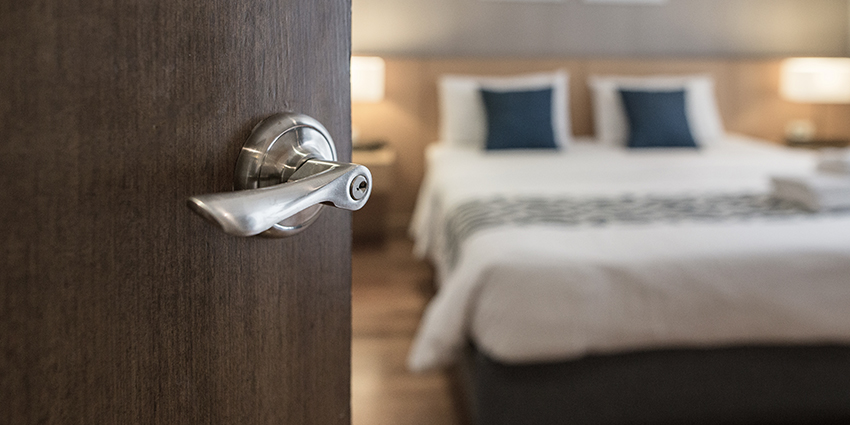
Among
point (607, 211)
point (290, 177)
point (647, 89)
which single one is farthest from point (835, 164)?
point (290, 177)

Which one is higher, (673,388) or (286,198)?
(286,198)

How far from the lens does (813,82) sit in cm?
418

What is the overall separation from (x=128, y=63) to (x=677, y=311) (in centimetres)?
156

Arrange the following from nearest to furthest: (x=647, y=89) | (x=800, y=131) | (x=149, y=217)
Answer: (x=149, y=217), (x=647, y=89), (x=800, y=131)

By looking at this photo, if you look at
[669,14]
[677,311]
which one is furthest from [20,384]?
[669,14]

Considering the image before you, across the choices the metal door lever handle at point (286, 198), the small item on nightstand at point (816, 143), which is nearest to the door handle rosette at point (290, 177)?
the metal door lever handle at point (286, 198)

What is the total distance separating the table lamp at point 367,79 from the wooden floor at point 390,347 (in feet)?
3.04

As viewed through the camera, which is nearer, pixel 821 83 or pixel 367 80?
pixel 367 80

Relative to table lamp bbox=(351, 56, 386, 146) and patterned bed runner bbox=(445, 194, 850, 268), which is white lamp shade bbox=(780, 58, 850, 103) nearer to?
patterned bed runner bbox=(445, 194, 850, 268)

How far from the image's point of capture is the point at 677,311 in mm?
1578

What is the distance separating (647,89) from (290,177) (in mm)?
3671

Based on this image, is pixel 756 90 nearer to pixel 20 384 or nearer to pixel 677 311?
pixel 677 311

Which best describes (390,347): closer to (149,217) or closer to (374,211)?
(374,211)

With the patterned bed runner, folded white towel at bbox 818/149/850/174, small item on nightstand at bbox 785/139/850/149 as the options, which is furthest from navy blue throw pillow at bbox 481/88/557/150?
small item on nightstand at bbox 785/139/850/149
